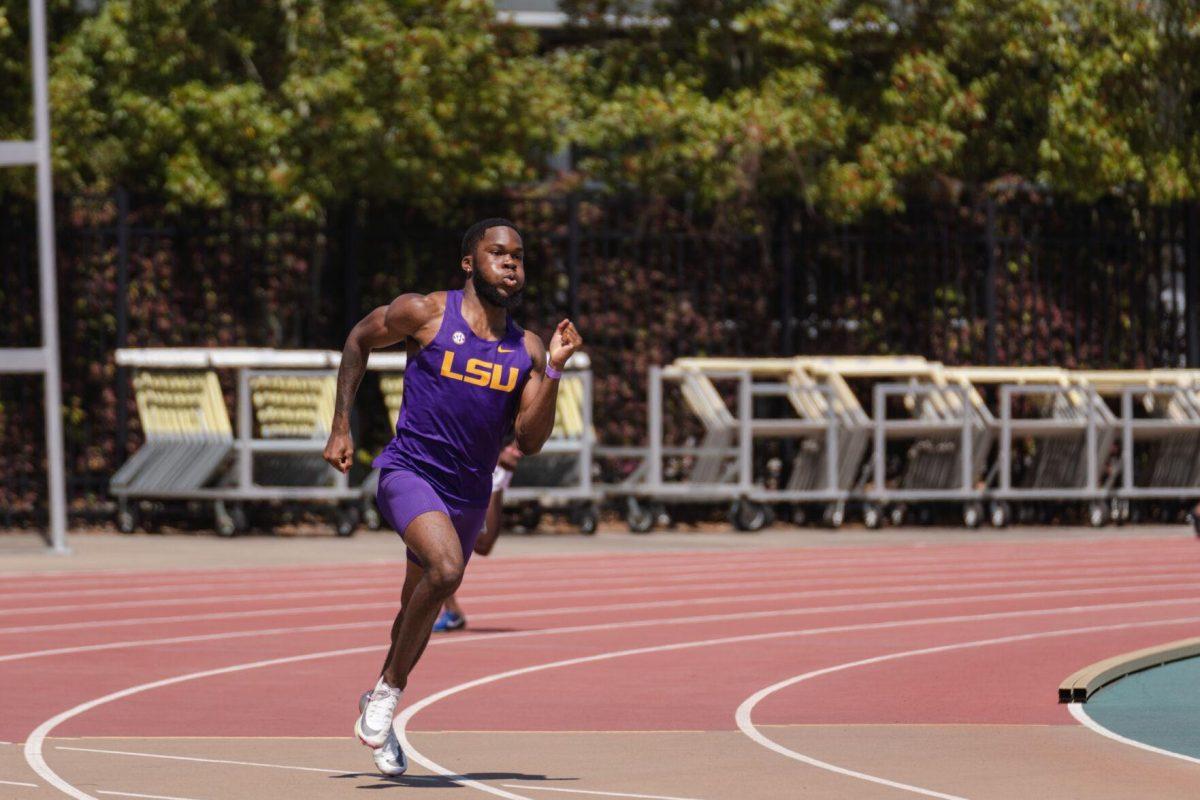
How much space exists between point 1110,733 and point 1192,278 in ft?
59.7

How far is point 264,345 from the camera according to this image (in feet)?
82.4

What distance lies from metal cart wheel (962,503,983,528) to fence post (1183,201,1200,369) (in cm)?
381

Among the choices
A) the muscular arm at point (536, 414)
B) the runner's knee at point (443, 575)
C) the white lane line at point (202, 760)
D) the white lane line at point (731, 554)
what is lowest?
the white lane line at point (731, 554)

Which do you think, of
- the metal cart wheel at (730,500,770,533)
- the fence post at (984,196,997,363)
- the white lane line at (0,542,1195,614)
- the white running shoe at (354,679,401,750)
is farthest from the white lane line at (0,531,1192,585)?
the white running shoe at (354,679,401,750)

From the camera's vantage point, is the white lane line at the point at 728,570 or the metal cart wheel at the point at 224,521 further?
the metal cart wheel at the point at 224,521

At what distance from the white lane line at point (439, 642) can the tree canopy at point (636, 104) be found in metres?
10.0

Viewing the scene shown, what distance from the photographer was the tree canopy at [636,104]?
82.2ft

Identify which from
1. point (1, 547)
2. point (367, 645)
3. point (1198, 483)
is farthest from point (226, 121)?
point (367, 645)

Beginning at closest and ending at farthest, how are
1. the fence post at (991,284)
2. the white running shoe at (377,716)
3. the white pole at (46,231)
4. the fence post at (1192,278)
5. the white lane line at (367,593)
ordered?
the white running shoe at (377,716), the white lane line at (367,593), the white pole at (46,231), the fence post at (991,284), the fence post at (1192,278)

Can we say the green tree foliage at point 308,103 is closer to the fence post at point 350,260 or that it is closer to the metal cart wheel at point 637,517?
the fence post at point 350,260

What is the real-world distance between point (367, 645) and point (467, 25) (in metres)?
13.0

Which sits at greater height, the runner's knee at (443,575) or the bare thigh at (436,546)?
the bare thigh at (436,546)

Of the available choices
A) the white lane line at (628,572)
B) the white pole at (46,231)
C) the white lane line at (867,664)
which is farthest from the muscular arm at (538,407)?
the white pole at (46,231)

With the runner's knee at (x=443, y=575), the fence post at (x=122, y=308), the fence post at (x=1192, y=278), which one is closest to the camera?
the runner's knee at (x=443, y=575)
